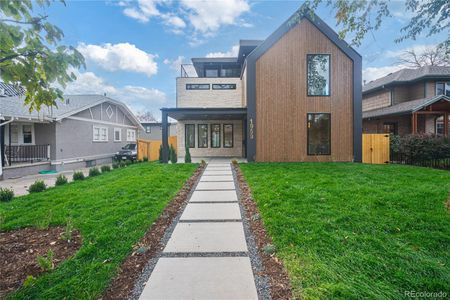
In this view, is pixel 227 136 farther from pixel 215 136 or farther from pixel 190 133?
pixel 190 133

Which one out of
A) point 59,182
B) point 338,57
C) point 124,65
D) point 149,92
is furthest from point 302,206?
point 149,92

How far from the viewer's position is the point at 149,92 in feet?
127

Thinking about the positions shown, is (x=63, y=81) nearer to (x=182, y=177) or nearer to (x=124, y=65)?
(x=182, y=177)

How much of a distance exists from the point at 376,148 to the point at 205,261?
488 inches

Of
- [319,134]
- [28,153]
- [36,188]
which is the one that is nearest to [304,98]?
[319,134]

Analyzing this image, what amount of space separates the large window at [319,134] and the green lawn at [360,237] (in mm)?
5878

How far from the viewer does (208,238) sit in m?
3.70

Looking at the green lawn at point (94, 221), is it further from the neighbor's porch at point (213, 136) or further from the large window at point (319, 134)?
the neighbor's porch at point (213, 136)

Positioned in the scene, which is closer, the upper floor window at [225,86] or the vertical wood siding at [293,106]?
the vertical wood siding at [293,106]

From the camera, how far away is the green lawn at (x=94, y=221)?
247 centimetres

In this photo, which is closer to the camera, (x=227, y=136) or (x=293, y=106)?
(x=293, y=106)

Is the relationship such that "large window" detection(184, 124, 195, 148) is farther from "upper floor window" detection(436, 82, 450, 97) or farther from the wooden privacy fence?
"upper floor window" detection(436, 82, 450, 97)

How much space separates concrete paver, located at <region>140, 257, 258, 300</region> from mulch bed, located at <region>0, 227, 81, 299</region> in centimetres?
140

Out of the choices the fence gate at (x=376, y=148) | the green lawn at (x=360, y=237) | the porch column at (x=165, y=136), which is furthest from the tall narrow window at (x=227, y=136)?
the green lawn at (x=360, y=237)
